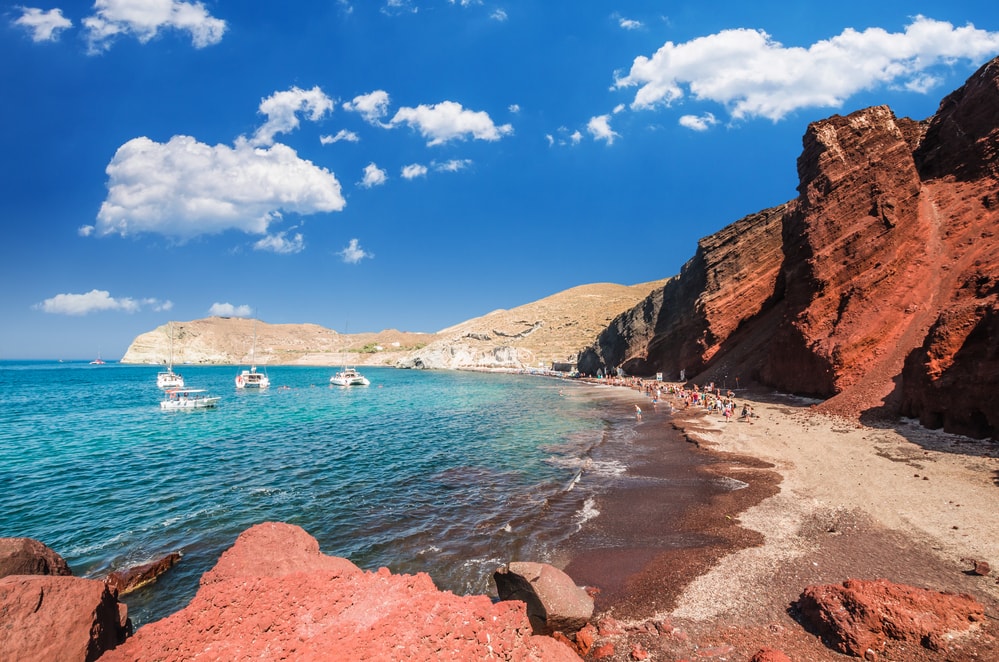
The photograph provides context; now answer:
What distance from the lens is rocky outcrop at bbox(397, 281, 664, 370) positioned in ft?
405

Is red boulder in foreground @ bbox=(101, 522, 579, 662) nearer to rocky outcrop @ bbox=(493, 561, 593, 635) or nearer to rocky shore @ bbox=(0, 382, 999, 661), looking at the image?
rocky shore @ bbox=(0, 382, 999, 661)

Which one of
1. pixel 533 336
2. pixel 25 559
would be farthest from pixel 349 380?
pixel 533 336

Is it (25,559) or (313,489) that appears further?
(313,489)

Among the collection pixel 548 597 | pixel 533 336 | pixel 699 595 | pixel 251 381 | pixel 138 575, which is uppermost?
pixel 533 336

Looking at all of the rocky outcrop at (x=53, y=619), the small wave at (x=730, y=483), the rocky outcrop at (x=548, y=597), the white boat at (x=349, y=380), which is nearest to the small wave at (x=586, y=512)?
the small wave at (x=730, y=483)

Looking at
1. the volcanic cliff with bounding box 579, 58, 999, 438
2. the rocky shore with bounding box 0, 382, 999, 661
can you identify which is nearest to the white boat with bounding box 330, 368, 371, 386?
the volcanic cliff with bounding box 579, 58, 999, 438

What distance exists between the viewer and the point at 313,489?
50.5 ft

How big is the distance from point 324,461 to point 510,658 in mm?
17990

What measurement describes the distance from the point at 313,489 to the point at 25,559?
10.3 metres

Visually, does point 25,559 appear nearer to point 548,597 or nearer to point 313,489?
point 548,597

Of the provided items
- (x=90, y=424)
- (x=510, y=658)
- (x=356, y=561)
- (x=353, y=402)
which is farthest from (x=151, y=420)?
(x=510, y=658)

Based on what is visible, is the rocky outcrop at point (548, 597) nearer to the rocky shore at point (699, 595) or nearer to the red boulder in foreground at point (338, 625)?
the rocky shore at point (699, 595)

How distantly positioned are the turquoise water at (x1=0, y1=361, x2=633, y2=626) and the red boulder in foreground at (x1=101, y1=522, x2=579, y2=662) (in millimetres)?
4524

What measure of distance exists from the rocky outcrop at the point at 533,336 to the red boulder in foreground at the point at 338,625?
104842mm
